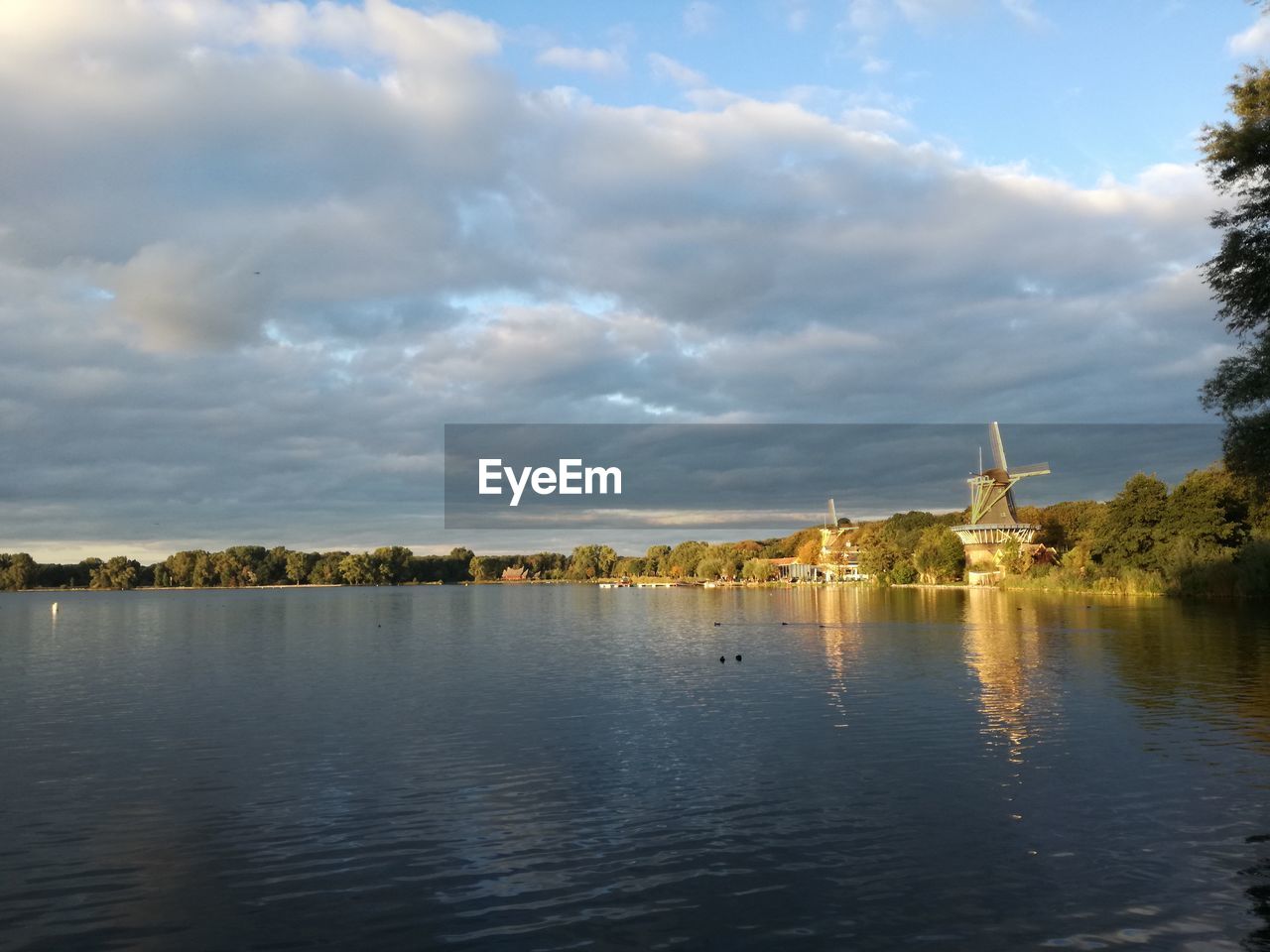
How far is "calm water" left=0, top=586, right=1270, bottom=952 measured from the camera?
1427 centimetres

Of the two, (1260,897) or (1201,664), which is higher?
(1260,897)

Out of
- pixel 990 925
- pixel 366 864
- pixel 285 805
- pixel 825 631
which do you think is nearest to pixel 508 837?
pixel 366 864

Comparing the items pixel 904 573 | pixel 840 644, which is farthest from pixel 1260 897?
pixel 904 573

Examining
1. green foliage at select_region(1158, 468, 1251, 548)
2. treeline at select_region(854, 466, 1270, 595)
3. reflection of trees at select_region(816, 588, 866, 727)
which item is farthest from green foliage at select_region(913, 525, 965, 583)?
green foliage at select_region(1158, 468, 1251, 548)

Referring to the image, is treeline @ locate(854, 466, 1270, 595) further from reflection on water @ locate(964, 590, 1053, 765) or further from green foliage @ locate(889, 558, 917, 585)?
green foliage @ locate(889, 558, 917, 585)

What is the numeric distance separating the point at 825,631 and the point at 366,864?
6010 centimetres

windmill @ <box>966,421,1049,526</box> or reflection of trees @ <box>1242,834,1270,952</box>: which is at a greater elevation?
windmill @ <box>966,421,1049,526</box>

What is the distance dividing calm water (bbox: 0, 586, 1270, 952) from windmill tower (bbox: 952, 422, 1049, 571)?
120 metres

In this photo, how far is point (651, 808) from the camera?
821 inches

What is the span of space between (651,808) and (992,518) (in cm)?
16217

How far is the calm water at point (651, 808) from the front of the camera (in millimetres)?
14273

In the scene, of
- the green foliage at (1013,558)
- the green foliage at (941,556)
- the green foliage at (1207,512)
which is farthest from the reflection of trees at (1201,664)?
the green foliage at (941,556)

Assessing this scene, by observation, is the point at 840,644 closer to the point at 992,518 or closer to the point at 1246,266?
the point at 1246,266

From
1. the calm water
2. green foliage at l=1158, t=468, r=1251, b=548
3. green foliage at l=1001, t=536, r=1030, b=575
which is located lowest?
the calm water
